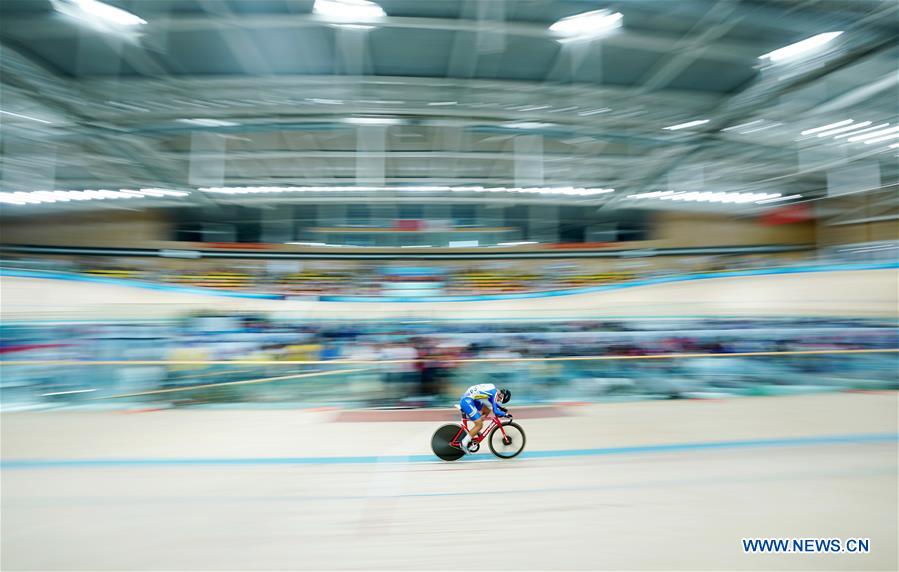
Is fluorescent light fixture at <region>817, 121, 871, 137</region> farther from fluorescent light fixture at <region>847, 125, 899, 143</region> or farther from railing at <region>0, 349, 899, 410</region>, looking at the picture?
railing at <region>0, 349, 899, 410</region>

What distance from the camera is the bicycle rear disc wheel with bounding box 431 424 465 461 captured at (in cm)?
290

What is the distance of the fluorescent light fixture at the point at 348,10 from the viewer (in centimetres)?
592

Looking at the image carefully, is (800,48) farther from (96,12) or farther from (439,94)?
(96,12)

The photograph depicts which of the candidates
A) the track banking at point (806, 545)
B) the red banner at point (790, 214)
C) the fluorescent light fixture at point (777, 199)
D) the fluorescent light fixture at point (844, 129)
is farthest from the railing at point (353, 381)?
the red banner at point (790, 214)

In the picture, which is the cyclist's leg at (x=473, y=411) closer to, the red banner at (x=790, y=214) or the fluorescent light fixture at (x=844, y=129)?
the fluorescent light fixture at (x=844, y=129)

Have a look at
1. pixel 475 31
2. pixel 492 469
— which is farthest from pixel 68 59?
pixel 492 469

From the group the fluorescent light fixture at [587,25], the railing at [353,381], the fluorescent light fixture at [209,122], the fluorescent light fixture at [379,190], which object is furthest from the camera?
the fluorescent light fixture at [379,190]

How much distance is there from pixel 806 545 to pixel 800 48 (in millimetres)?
9053

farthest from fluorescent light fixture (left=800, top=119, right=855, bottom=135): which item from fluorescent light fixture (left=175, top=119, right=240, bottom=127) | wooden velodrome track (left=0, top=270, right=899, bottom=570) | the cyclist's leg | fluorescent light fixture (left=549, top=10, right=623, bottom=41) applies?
fluorescent light fixture (left=175, top=119, right=240, bottom=127)

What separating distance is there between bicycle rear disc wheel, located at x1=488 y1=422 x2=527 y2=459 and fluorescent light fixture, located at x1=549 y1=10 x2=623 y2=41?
6.82 m

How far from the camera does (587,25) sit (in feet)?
20.8

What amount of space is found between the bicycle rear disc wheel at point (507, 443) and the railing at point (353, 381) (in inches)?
60.6

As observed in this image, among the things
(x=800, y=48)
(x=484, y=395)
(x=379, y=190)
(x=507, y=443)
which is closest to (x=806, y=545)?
(x=507, y=443)

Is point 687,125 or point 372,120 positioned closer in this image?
point 372,120
